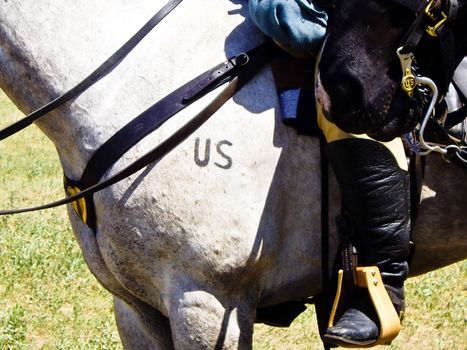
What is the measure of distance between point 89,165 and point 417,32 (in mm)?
1009

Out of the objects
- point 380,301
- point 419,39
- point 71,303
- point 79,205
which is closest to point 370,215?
point 380,301

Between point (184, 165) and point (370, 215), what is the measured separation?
1.85 feet

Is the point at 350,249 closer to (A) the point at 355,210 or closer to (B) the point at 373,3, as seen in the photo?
(A) the point at 355,210

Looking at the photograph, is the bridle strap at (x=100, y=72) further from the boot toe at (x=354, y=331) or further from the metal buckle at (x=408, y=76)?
the boot toe at (x=354, y=331)

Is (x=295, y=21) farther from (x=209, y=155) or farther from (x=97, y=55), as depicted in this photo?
(x=97, y=55)

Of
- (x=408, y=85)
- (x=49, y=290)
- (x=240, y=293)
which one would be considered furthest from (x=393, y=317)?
(x=49, y=290)

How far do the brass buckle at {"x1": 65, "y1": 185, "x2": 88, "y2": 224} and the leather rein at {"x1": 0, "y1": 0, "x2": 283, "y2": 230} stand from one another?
18 mm

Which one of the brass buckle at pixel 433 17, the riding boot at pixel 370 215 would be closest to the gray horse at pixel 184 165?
the riding boot at pixel 370 215

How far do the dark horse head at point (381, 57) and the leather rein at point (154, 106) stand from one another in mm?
285

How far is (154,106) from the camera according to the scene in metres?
2.76

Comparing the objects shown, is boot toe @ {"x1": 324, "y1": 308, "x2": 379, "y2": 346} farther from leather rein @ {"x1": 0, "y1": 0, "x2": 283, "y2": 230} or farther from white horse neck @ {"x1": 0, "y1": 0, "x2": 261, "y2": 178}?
white horse neck @ {"x1": 0, "y1": 0, "x2": 261, "y2": 178}

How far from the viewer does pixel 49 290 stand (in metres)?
5.97

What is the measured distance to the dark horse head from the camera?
2518 mm

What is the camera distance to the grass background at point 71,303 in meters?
5.28
